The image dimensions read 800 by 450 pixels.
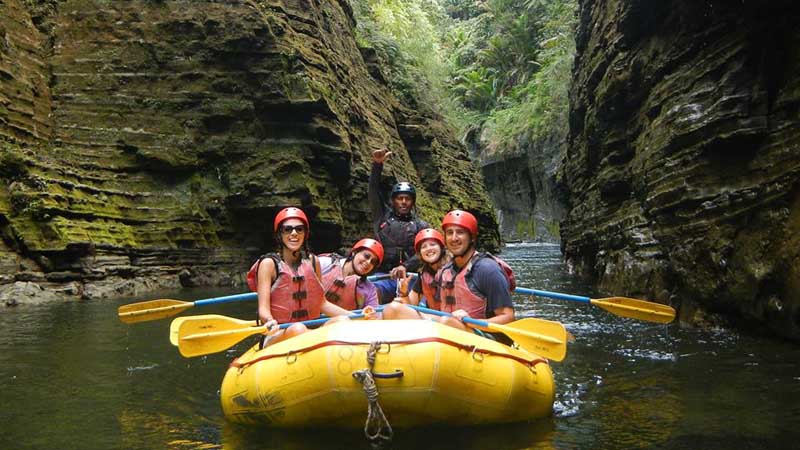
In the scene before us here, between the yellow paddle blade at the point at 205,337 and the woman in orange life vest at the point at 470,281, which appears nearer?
the yellow paddle blade at the point at 205,337

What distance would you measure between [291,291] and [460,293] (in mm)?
1274

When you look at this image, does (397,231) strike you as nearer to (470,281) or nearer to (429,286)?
(429,286)

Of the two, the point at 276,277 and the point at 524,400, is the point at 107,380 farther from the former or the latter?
the point at 524,400

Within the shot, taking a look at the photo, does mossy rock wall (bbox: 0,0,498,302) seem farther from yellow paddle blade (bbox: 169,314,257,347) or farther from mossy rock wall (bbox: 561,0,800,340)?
yellow paddle blade (bbox: 169,314,257,347)

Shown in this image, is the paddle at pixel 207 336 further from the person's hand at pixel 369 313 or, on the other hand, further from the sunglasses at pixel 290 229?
the sunglasses at pixel 290 229

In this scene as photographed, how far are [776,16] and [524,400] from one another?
16.9ft

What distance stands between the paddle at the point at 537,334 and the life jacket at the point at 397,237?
7.26ft

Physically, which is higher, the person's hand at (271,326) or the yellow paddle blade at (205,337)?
the person's hand at (271,326)

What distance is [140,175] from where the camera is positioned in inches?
503

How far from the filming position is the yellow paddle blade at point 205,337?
4.27 meters

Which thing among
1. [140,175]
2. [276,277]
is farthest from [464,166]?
[276,277]

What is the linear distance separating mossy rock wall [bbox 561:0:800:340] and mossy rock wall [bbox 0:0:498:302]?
22.0ft

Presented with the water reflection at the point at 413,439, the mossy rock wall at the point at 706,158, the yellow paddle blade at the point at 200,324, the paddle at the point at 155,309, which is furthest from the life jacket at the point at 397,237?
the mossy rock wall at the point at 706,158

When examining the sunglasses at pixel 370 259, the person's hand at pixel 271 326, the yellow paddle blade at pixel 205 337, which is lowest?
the yellow paddle blade at pixel 205 337
